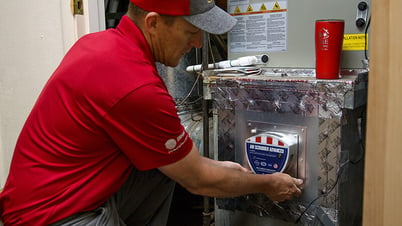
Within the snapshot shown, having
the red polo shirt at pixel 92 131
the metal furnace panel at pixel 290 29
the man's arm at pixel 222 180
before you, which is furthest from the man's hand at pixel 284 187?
the metal furnace panel at pixel 290 29

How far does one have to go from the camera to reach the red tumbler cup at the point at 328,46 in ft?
3.99

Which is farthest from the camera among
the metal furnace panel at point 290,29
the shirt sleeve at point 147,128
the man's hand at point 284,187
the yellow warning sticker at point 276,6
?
the yellow warning sticker at point 276,6

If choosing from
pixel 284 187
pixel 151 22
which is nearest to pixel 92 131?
pixel 151 22

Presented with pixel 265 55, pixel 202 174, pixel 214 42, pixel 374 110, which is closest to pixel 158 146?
pixel 202 174

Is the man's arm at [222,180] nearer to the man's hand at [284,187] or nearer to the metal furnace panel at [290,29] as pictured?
the man's hand at [284,187]

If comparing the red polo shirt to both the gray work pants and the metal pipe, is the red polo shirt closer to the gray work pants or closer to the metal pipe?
the gray work pants

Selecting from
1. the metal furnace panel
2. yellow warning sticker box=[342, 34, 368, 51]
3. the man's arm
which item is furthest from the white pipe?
the man's arm

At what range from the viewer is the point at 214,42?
6.87 feet

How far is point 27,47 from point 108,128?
0.87 metres

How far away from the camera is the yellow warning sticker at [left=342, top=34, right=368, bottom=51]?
4.43ft

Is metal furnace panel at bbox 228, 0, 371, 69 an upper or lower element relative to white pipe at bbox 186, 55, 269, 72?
upper

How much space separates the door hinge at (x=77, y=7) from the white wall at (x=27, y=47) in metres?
0.02

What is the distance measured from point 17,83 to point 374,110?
56.7 inches

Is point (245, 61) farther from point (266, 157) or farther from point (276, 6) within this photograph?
point (266, 157)
